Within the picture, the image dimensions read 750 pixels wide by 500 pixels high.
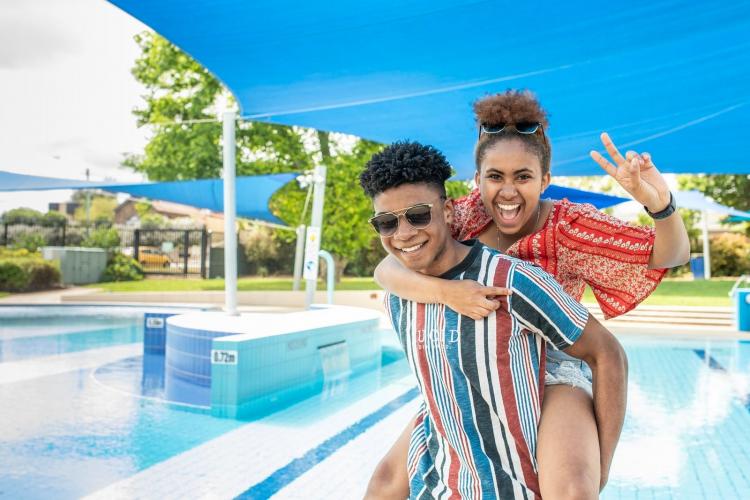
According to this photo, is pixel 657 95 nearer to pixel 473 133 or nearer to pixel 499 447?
pixel 473 133

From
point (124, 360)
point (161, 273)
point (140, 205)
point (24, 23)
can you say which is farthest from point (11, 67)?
point (124, 360)

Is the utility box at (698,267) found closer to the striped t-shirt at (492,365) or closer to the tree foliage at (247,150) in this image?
the tree foliage at (247,150)

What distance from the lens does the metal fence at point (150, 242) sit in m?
27.2

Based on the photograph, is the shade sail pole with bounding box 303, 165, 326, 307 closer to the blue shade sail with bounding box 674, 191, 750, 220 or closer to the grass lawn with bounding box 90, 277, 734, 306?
the grass lawn with bounding box 90, 277, 734, 306

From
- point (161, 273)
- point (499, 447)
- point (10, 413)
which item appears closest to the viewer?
point (499, 447)

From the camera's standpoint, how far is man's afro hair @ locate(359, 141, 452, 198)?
1.90 meters

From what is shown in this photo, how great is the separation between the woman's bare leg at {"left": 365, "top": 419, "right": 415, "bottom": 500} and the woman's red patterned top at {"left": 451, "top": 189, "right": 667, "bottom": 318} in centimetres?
74

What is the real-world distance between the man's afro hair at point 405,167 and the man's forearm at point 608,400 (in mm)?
681

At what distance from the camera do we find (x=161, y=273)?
27.5 metres

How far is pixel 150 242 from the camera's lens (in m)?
29.0

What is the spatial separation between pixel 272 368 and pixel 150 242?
22559mm

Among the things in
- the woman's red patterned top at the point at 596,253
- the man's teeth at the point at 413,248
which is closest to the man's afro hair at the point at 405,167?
the man's teeth at the point at 413,248

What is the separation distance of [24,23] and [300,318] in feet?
127

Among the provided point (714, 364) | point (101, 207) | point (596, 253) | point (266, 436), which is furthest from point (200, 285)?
point (101, 207)
